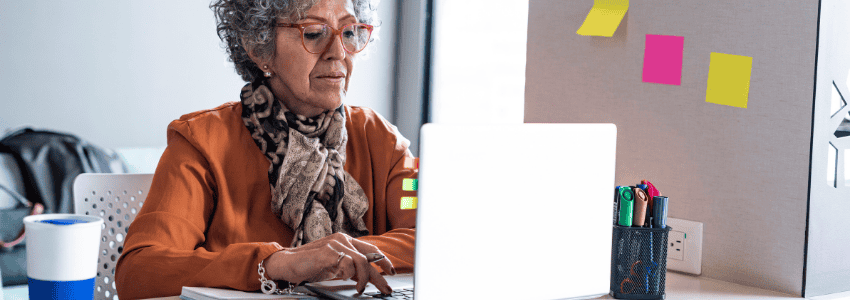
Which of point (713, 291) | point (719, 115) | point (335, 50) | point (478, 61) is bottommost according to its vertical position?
point (713, 291)

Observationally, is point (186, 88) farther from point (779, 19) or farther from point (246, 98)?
point (779, 19)

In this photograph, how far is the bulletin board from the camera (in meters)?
1.25

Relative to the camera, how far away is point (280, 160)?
1.46m

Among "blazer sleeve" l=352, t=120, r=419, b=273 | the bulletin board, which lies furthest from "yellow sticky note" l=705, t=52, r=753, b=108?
"blazer sleeve" l=352, t=120, r=419, b=273

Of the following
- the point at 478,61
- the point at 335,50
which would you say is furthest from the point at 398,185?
the point at 478,61

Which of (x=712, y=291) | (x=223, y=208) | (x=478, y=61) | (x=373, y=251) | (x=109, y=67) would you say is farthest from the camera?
(x=478, y=61)

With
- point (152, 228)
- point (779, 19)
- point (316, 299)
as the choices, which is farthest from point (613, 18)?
point (152, 228)

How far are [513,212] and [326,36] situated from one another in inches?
28.8

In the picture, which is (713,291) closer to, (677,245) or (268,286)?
(677,245)

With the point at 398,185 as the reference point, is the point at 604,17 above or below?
above

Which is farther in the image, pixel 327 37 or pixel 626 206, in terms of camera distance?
pixel 327 37

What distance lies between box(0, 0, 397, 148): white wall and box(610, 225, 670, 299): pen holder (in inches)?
87.6

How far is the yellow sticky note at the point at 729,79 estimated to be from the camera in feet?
4.29

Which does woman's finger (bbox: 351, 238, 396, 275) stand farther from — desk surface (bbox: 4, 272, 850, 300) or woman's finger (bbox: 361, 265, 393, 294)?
desk surface (bbox: 4, 272, 850, 300)
